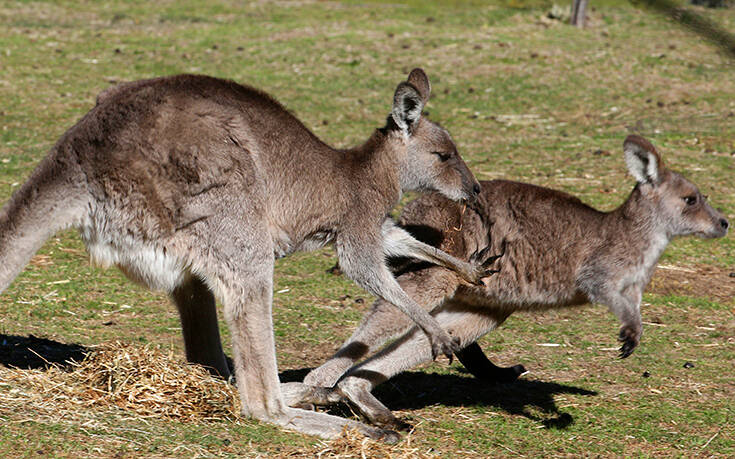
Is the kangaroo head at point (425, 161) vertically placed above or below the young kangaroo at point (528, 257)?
above

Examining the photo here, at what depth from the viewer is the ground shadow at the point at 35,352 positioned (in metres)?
4.61

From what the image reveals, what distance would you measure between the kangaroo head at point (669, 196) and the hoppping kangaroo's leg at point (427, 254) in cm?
104

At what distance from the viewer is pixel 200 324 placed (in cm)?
445

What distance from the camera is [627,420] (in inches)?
181

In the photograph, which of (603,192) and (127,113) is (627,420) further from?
(603,192)

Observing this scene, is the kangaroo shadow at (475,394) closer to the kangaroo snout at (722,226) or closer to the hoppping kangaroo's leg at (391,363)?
the hoppping kangaroo's leg at (391,363)

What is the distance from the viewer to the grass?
14.1 feet

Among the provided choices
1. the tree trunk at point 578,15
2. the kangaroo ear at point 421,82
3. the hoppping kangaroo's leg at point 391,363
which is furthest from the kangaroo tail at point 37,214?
the tree trunk at point 578,15

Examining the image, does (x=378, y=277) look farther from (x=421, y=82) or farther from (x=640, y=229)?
(x=640, y=229)

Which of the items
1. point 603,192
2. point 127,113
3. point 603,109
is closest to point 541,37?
point 603,109

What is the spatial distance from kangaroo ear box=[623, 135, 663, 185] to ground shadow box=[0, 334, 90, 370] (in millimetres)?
3087

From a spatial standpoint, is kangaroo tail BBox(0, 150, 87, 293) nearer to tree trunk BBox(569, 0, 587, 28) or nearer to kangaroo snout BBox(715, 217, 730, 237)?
kangaroo snout BBox(715, 217, 730, 237)

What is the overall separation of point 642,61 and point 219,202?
9.45 meters

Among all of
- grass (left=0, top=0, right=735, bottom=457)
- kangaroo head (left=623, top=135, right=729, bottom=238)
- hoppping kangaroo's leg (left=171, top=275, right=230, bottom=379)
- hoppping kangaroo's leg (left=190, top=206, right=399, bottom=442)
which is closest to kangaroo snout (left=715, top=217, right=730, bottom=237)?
kangaroo head (left=623, top=135, right=729, bottom=238)
